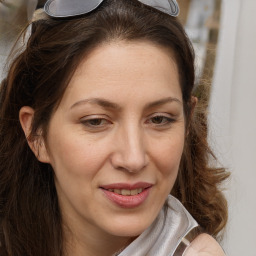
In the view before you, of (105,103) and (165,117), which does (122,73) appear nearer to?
(105,103)

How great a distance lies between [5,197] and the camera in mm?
2646

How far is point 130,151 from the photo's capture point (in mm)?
2000

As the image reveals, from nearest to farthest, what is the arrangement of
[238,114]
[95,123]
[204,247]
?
[95,123] < [204,247] < [238,114]

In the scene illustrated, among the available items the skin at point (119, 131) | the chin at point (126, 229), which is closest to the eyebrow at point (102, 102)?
the skin at point (119, 131)

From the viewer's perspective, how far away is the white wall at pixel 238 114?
358 centimetres

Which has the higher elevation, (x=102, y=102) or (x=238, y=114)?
(x=102, y=102)

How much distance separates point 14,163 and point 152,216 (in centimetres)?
A: 72

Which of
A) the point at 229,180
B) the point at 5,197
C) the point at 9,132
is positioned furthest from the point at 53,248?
the point at 229,180

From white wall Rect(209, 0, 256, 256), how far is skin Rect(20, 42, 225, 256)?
143 centimetres

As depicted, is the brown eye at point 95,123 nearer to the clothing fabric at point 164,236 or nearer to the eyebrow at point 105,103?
the eyebrow at point 105,103

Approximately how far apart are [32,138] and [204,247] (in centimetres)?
77

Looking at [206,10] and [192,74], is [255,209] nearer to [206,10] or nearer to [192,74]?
[206,10]

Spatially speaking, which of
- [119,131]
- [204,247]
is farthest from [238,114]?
[119,131]

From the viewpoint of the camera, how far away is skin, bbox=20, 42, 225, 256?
205 centimetres
